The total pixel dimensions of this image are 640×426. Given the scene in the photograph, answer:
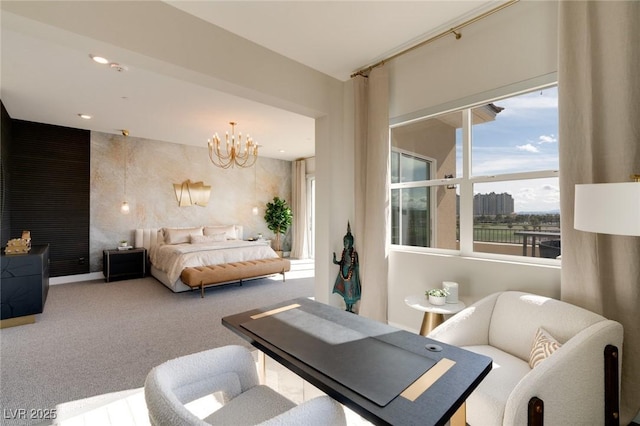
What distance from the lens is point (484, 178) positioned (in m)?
2.42

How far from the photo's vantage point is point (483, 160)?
2445mm

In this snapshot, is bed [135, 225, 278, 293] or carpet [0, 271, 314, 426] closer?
carpet [0, 271, 314, 426]

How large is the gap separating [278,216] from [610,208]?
6963mm

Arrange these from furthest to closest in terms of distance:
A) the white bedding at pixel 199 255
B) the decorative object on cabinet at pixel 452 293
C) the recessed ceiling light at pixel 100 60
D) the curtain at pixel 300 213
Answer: the curtain at pixel 300 213 < the white bedding at pixel 199 255 < the recessed ceiling light at pixel 100 60 < the decorative object on cabinet at pixel 452 293

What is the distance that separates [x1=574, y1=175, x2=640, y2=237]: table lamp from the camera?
1.19 m

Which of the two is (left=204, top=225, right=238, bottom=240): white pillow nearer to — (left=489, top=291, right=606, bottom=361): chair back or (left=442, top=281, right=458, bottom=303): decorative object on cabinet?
(left=442, top=281, right=458, bottom=303): decorative object on cabinet

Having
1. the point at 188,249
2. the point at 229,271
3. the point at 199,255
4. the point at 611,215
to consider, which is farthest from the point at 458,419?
the point at 188,249

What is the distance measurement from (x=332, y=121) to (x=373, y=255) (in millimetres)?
1566

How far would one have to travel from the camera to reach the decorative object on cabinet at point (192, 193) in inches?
255

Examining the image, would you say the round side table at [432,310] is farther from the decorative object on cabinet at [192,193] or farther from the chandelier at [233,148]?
the decorative object on cabinet at [192,193]

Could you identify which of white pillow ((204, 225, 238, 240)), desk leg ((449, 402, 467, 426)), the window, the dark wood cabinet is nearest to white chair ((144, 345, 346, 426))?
desk leg ((449, 402, 467, 426))

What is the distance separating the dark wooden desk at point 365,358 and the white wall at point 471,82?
51.1 inches

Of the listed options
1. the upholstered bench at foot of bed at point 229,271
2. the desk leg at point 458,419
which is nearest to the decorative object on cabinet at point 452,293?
the desk leg at point 458,419

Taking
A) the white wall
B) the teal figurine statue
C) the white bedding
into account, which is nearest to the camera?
the white wall
